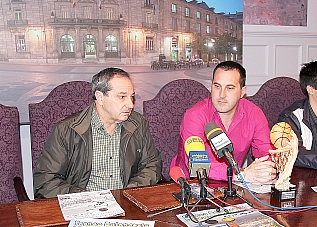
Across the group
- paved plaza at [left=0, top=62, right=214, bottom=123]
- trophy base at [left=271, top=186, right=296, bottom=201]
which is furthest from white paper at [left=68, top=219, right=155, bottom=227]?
paved plaza at [left=0, top=62, right=214, bottom=123]

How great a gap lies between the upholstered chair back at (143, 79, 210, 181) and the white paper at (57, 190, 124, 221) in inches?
43.7

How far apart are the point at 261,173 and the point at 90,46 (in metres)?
2.01

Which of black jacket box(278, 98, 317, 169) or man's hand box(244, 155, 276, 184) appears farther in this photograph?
black jacket box(278, 98, 317, 169)

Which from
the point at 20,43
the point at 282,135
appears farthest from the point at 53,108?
the point at 282,135

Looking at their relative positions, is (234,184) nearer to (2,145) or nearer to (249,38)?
(2,145)

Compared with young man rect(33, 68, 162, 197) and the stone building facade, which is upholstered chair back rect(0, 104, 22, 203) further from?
the stone building facade

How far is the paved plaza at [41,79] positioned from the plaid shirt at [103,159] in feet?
3.29

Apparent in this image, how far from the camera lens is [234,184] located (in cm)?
184

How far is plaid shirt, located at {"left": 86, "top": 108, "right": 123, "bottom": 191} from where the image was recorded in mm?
2225

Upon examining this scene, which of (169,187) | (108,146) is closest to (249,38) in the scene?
(108,146)

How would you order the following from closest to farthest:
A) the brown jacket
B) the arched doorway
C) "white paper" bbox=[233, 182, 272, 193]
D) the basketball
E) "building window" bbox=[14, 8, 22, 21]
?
the basketball < "white paper" bbox=[233, 182, 272, 193] < the brown jacket < "building window" bbox=[14, 8, 22, 21] < the arched doorway

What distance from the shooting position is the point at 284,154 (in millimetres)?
1608

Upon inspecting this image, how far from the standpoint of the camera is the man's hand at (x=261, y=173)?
1.79 meters

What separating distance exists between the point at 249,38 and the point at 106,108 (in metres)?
2.15
